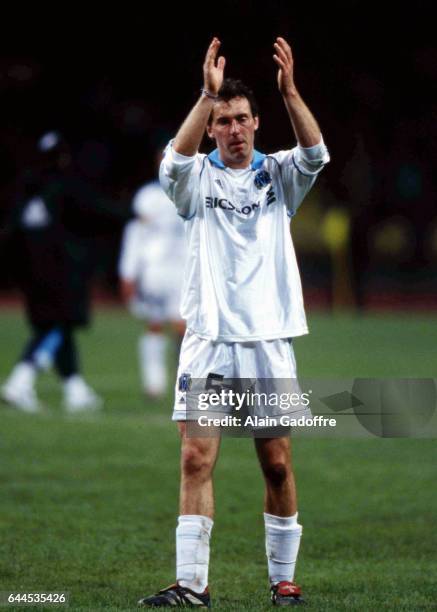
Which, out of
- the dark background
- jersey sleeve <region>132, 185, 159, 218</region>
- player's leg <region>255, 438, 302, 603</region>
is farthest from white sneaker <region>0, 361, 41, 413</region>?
the dark background

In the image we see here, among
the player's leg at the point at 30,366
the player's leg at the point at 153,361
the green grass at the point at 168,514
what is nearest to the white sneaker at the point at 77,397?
the green grass at the point at 168,514

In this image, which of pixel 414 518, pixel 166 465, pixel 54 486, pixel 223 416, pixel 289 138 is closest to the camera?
pixel 223 416

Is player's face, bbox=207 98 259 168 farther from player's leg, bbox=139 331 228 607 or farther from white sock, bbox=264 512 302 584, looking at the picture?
white sock, bbox=264 512 302 584

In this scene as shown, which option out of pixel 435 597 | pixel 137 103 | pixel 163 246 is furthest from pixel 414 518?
pixel 137 103

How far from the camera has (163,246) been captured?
49.9 ft

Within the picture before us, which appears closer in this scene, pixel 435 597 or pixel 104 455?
pixel 435 597

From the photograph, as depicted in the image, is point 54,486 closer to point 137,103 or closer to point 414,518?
point 414,518

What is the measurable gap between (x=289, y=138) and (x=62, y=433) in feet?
69.2

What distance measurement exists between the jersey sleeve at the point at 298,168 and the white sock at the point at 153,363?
8.72 metres

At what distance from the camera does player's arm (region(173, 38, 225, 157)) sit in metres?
5.94

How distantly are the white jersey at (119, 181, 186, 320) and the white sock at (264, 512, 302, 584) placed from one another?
8.79 metres

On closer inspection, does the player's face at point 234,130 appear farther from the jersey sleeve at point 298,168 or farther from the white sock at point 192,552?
the white sock at point 192,552

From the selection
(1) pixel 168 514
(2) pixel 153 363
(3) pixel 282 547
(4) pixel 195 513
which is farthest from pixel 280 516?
(2) pixel 153 363

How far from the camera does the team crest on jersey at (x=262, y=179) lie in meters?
6.26
